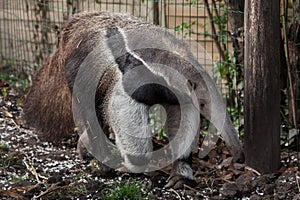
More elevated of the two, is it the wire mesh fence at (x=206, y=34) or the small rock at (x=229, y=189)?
the wire mesh fence at (x=206, y=34)

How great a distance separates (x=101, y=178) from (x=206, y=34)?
1.75 m

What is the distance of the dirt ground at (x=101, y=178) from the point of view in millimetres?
4547

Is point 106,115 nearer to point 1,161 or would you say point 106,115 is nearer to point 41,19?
point 1,161

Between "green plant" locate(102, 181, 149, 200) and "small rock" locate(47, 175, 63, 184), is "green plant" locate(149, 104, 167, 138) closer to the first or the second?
"small rock" locate(47, 175, 63, 184)

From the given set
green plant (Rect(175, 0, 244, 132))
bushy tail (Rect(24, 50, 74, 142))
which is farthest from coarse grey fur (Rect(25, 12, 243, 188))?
green plant (Rect(175, 0, 244, 132))

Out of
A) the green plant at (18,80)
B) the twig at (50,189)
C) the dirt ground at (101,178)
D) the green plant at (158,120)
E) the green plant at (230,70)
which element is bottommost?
the dirt ground at (101,178)

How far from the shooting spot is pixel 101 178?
5012 millimetres

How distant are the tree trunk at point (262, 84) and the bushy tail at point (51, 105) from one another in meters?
1.80

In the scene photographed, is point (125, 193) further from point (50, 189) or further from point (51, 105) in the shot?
point (51, 105)

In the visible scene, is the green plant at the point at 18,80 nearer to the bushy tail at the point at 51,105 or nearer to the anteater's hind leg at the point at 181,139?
the bushy tail at the point at 51,105

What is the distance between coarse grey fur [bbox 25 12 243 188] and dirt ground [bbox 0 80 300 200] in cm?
17

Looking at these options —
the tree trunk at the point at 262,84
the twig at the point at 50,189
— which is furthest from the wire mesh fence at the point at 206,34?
the twig at the point at 50,189

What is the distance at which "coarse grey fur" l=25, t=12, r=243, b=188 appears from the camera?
14.9 ft

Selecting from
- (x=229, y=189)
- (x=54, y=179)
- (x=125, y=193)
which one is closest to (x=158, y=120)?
(x=54, y=179)
